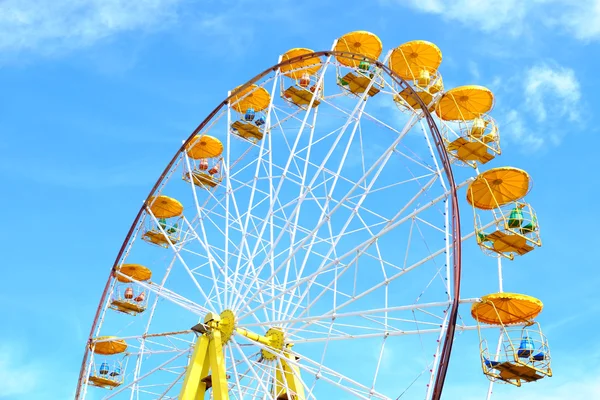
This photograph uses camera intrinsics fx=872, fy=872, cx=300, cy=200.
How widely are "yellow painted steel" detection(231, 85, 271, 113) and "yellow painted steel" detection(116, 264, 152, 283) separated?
17.3ft

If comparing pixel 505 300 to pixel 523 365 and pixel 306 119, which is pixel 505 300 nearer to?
pixel 523 365

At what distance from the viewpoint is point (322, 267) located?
18.0 m

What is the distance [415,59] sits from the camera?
2119 centimetres

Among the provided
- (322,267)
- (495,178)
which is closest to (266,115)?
(322,267)

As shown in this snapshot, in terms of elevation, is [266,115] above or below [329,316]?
above

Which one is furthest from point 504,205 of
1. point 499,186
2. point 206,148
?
point 206,148

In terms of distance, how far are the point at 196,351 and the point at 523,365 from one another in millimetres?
7361

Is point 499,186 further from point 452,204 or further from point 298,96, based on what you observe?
point 298,96

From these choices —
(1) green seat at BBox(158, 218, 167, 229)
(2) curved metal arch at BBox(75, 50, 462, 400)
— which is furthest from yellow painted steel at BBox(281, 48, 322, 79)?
(1) green seat at BBox(158, 218, 167, 229)

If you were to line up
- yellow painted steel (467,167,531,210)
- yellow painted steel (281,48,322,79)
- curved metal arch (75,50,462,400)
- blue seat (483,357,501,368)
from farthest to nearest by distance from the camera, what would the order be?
1. yellow painted steel (281,48,322,79)
2. yellow painted steel (467,167,531,210)
3. blue seat (483,357,501,368)
4. curved metal arch (75,50,462,400)

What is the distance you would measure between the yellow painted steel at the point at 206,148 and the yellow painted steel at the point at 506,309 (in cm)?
1075

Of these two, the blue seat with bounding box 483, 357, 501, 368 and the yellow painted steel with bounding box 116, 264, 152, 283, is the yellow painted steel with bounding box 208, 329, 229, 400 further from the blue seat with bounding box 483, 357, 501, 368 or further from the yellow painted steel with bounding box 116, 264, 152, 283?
the yellow painted steel with bounding box 116, 264, 152, 283

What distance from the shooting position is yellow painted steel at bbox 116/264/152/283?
24.6 m

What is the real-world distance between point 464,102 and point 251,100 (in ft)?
22.8
